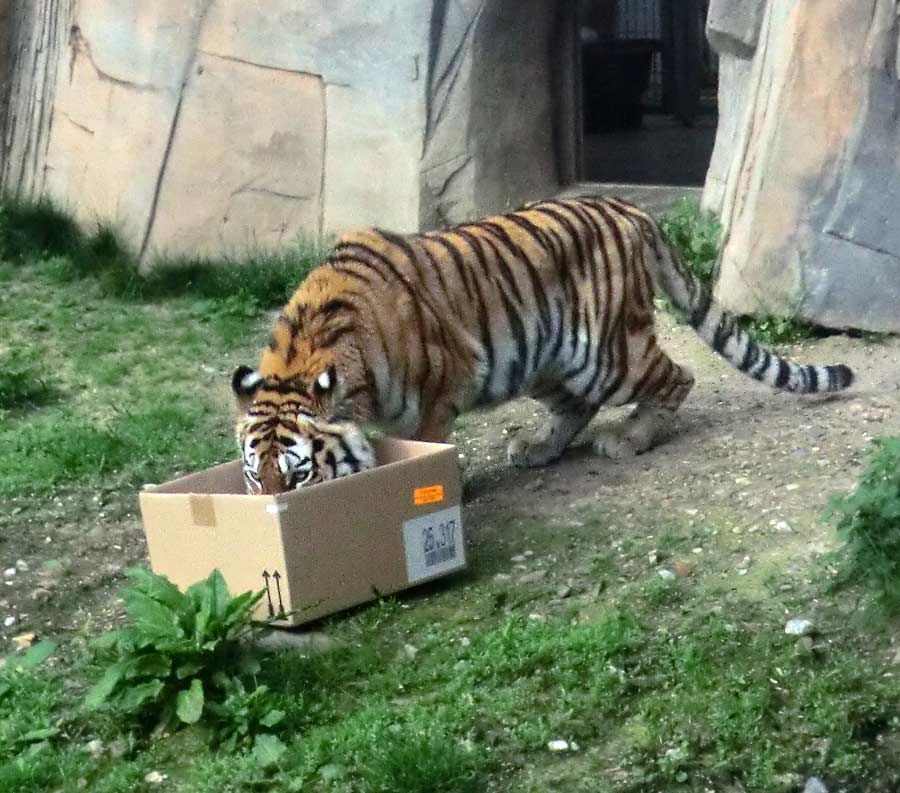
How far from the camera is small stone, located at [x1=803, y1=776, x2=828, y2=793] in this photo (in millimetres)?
2771

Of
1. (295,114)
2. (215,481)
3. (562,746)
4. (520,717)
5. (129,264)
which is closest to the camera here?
(562,746)

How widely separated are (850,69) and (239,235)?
332 centimetres

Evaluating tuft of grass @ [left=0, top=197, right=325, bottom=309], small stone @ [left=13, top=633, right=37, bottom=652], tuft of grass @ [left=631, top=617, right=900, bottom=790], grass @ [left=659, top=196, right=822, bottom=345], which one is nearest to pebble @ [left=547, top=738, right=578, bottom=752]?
tuft of grass @ [left=631, top=617, right=900, bottom=790]

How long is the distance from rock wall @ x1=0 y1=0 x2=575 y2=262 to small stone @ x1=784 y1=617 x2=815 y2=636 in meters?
3.81

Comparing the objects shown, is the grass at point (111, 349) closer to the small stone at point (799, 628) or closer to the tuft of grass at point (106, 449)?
the tuft of grass at point (106, 449)

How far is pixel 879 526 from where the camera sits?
10.4 ft

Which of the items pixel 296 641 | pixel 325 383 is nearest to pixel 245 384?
pixel 325 383

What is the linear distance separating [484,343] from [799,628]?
1.49 m

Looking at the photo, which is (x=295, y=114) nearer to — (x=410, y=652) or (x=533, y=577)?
(x=533, y=577)

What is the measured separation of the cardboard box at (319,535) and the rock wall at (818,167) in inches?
104

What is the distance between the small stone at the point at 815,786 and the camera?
2.77 metres

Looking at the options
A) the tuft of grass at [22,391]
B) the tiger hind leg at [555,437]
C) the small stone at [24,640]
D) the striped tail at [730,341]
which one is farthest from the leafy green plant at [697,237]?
the small stone at [24,640]

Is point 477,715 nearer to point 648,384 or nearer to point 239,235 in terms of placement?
point 648,384

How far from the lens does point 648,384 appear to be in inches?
183
